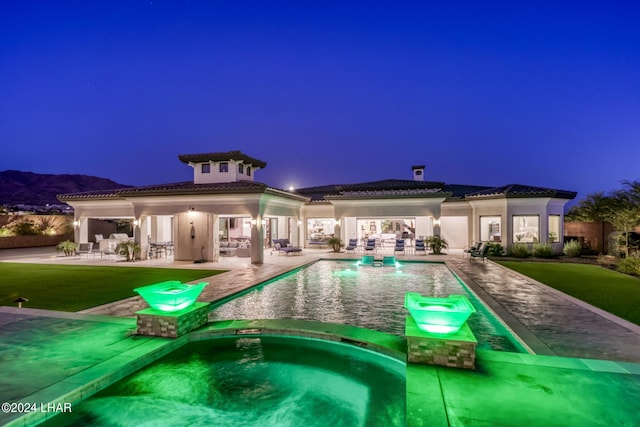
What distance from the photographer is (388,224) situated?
28156 mm

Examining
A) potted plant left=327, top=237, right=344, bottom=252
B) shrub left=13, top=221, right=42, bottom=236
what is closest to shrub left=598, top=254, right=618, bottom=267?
potted plant left=327, top=237, right=344, bottom=252

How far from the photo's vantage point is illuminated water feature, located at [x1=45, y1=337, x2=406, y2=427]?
387cm

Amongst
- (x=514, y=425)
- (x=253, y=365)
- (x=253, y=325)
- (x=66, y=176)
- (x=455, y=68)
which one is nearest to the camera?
(x=514, y=425)

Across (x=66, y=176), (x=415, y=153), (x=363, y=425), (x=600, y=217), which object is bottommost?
(x=363, y=425)

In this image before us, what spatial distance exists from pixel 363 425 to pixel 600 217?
25.2m

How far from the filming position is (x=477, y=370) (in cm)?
413

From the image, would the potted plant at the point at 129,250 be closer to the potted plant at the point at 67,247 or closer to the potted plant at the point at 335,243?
the potted plant at the point at 67,247

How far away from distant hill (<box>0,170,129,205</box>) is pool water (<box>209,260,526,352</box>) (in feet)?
289

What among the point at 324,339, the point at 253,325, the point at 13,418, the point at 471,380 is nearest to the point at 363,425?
the point at 471,380

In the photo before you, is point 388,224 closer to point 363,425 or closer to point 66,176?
point 363,425

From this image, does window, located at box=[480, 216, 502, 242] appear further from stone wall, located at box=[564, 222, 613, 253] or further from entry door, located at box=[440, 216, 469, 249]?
stone wall, located at box=[564, 222, 613, 253]

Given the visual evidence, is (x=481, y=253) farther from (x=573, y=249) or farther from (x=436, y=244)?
(x=573, y=249)

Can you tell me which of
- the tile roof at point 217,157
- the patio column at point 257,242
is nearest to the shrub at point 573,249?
the patio column at point 257,242

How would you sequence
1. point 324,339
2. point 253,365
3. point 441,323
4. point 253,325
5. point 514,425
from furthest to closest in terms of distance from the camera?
point 253,325, point 324,339, point 253,365, point 441,323, point 514,425
